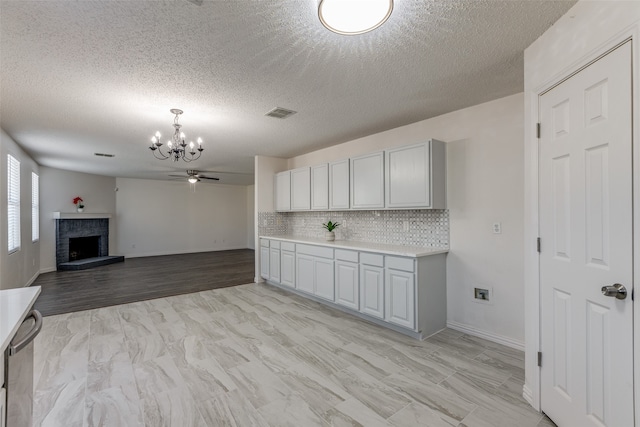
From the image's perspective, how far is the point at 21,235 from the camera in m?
4.94

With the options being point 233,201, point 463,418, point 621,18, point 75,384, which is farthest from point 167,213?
point 621,18

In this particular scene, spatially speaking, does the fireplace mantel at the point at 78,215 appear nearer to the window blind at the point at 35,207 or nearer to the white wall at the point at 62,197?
the white wall at the point at 62,197

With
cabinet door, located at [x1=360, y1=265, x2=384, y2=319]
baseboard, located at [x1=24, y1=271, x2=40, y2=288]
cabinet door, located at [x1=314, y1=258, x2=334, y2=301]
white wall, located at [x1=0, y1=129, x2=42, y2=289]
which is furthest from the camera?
baseboard, located at [x1=24, y1=271, x2=40, y2=288]

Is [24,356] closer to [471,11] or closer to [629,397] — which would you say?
[629,397]

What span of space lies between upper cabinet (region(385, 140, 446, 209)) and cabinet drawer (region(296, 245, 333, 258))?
1091 millimetres

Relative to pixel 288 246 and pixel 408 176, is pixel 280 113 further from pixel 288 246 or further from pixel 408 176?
pixel 288 246

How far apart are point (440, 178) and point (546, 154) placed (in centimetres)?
140

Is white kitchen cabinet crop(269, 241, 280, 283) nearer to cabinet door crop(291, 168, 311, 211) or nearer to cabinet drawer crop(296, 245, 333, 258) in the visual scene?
cabinet drawer crop(296, 245, 333, 258)

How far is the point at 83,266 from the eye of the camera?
700 cm

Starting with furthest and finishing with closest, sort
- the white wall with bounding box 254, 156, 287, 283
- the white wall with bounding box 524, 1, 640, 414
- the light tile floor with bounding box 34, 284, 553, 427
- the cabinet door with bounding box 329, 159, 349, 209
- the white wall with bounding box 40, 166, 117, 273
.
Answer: the white wall with bounding box 40, 166, 117, 273, the white wall with bounding box 254, 156, 287, 283, the cabinet door with bounding box 329, 159, 349, 209, the light tile floor with bounding box 34, 284, 553, 427, the white wall with bounding box 524, 1, 640, 414

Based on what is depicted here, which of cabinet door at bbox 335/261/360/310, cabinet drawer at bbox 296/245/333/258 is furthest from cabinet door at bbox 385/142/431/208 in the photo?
cabinet drawer at bbox 296/245/333/258

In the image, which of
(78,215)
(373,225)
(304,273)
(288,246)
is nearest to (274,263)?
(288,246)

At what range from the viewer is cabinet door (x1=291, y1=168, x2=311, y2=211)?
4.89 metres

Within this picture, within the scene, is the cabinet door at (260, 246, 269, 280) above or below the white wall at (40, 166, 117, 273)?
below
